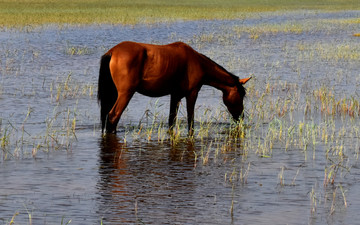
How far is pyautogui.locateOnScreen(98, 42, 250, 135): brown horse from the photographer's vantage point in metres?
11.1

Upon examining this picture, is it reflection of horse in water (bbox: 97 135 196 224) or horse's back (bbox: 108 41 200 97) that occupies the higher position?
horse's back (bbox: 108 41 200 97)

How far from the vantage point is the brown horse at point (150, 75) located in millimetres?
11102

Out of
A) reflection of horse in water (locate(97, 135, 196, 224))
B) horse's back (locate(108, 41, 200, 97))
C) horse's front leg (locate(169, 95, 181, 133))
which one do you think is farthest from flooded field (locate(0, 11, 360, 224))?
horse's back (locate(108, 41, 200, 97))

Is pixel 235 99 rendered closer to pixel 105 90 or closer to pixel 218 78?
pixel 218 78

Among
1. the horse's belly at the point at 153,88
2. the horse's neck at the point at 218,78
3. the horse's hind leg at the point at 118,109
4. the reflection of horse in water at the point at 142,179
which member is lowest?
the reflection of horse in water at the point at 142,179

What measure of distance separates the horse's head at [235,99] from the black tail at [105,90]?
6.51 ft

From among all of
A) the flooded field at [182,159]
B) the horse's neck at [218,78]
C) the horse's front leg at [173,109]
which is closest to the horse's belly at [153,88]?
the horse's front leg at [173,109]

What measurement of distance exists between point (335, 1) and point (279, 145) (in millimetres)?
79382

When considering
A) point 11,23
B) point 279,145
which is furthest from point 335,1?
point 279,145

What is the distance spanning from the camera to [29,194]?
25.0 feet

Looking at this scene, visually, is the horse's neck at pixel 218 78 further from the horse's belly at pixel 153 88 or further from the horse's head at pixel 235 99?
the horse's belly at pixel 153 88

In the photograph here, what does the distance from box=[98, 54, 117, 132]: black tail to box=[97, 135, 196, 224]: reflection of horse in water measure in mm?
497

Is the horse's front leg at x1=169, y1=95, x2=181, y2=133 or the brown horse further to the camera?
the horse's front leg at x1=169, y1=95, x2=181, y2=133

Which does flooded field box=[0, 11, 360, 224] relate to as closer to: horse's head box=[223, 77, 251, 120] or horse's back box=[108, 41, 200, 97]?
horse's head box=[223, 77, 251, 120]
